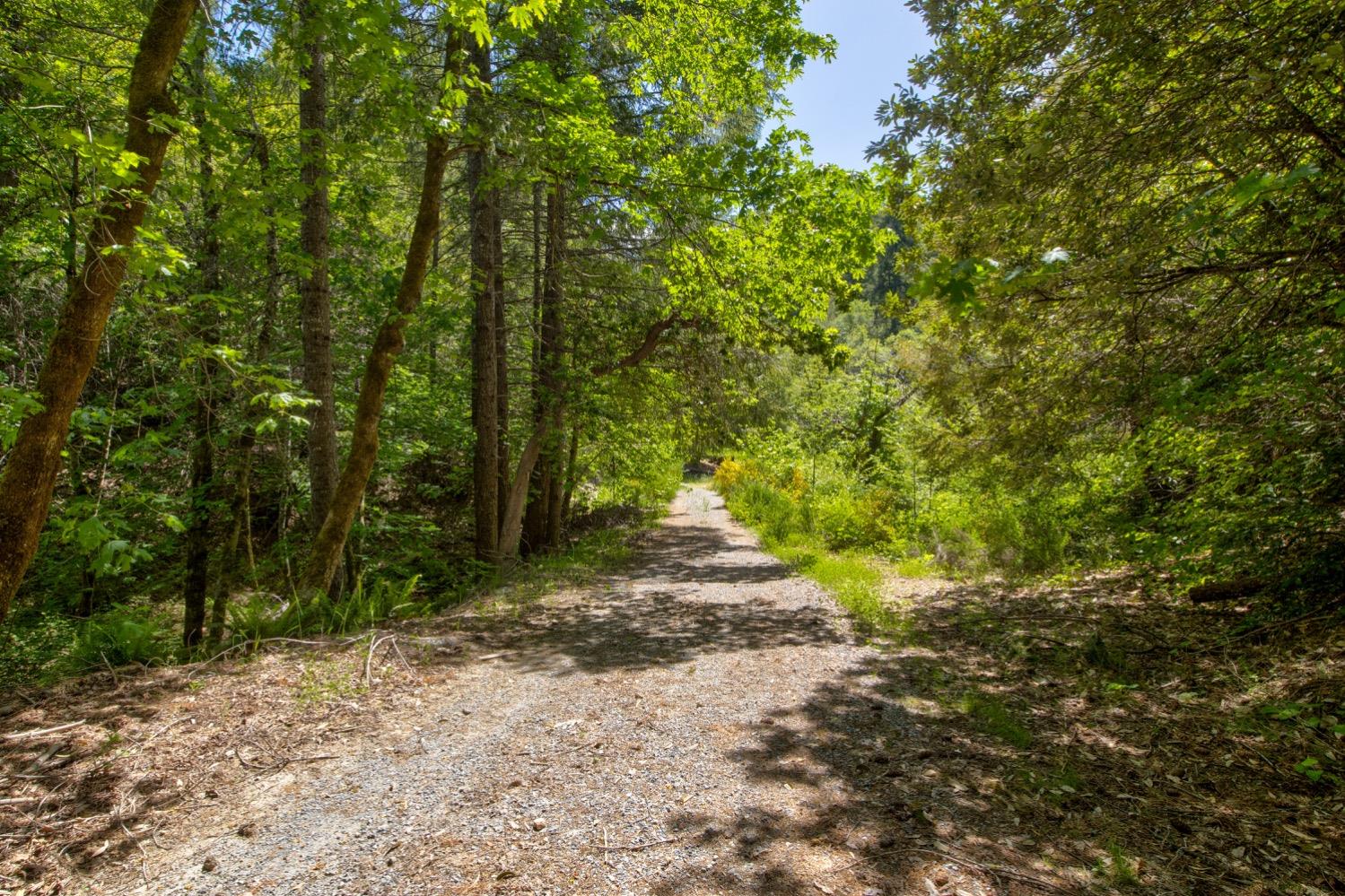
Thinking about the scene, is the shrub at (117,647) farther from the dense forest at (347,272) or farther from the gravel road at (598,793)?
the gravel road at (598,793)

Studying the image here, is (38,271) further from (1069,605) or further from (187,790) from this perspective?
(1069,605)

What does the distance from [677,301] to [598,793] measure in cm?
686

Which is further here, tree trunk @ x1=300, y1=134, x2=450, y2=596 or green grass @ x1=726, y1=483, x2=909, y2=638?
green grass @ x1=726, y1=483, x2=909, y2=638

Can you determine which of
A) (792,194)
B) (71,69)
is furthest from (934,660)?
(71,69)

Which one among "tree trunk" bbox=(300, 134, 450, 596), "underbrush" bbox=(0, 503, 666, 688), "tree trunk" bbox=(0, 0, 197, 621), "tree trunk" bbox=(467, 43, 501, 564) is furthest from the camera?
"tree trunk" bbox=(467, 43, 501, 564)

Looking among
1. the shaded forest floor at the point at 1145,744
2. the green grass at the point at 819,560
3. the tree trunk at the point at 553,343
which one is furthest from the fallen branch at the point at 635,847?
the tree trunk at the point at 553,343

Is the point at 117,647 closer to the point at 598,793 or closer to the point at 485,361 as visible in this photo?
the point at 598,793

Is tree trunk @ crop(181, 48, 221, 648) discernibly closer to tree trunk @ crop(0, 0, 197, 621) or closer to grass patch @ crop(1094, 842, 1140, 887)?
tree trunk @ crop(0, 0, 197, 621)

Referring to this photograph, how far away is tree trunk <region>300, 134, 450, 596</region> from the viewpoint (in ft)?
17.0

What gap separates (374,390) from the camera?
17.5 feet

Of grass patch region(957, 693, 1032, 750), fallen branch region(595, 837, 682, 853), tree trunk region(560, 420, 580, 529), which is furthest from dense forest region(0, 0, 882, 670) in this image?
grass patch region(957, 693, 1032, 750)

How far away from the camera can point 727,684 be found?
458 centimetres

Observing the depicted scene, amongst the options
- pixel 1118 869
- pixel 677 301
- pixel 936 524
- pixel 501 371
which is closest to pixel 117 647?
pixel 1118 869

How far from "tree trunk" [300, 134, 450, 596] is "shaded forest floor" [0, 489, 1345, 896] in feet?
2.77
